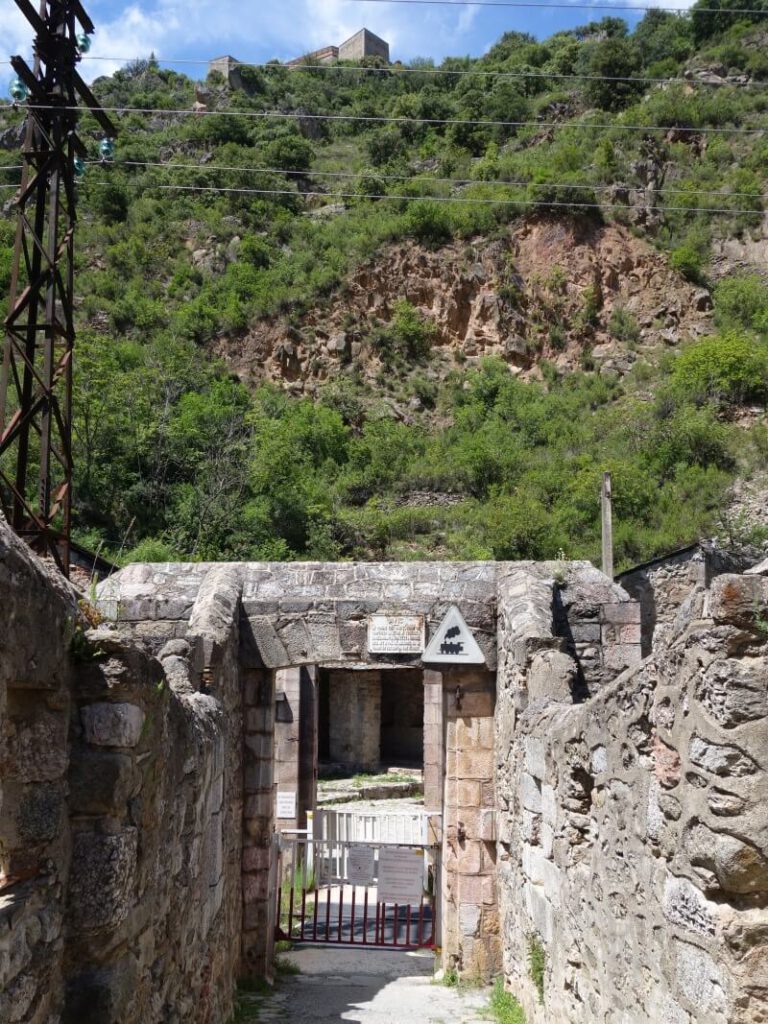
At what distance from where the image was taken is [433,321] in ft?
122

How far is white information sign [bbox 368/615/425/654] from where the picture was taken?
8.56m

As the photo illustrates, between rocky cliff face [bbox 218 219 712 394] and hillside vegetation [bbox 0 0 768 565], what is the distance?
120 millimetres

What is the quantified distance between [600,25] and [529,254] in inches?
1327

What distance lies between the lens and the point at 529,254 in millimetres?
38344

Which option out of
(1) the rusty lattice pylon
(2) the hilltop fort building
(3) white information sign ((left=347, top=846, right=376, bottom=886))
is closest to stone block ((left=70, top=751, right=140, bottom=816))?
(3) white information sign ((left=347, top=846, right=376, bottom=886))

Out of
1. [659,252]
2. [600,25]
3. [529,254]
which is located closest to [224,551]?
[529,254]

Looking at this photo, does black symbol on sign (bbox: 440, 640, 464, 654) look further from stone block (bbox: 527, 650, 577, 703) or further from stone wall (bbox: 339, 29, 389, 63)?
stone wall (bbox: 339, 29, 389, 63)

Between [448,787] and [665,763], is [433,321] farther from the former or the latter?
[665,763]

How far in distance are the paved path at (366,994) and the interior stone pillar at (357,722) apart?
13046 mm

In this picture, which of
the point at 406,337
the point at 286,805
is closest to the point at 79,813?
the point at 286,805

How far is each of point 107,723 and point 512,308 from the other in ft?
116

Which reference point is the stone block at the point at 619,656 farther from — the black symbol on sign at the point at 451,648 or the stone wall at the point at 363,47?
the stone wall at the point at 363,47

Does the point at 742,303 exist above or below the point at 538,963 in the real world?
above

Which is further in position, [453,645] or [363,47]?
[363,47]
